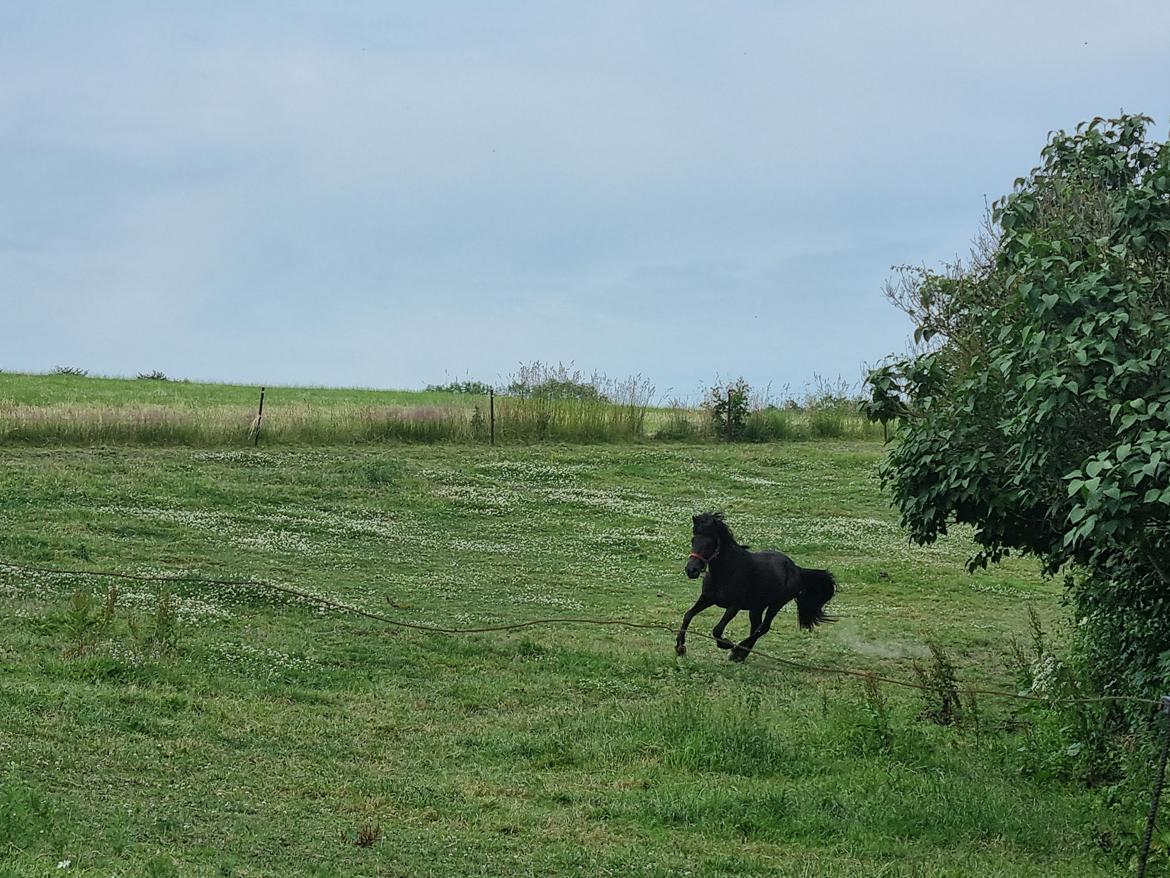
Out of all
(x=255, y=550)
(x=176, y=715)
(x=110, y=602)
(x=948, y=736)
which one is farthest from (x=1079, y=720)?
(x=255, y=550)

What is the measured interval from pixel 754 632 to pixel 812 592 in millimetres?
1157

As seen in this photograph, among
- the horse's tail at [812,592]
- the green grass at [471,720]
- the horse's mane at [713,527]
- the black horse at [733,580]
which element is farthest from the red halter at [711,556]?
the horse's tail at [812,592]

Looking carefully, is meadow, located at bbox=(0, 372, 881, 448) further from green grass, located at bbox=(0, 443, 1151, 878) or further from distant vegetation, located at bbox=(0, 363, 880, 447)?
green grass, located at bbox=(0, 443, 1151, 878)

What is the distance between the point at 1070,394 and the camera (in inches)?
349

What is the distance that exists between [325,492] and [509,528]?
13.7 feet

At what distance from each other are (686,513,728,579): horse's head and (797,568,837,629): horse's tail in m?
1.50

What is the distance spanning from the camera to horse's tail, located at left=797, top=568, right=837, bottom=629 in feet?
54.0

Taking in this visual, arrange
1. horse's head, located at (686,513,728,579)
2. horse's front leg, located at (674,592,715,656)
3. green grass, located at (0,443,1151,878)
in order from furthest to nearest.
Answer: horse's head, located at (686,513,728,579) → horse's front leg, located at (674,592,715,656) → green grass, located at (0,443,1151,878)

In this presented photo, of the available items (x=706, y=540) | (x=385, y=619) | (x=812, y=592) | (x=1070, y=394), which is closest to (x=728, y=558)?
(x=706, y=540)

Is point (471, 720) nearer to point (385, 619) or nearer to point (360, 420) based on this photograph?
point (385, 619)

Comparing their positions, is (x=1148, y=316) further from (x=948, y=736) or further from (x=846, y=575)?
(x=846, y=575)

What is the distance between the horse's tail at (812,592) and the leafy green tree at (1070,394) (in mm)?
3082

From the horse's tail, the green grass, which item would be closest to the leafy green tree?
the green grass

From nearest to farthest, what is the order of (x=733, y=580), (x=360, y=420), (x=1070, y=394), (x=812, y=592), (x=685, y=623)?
1. (x=1070, y=394)
2. (x=685, y=623)
3. (x=733, y=580)
4. (x=812, y=592)
5. (x=360, y=420)
